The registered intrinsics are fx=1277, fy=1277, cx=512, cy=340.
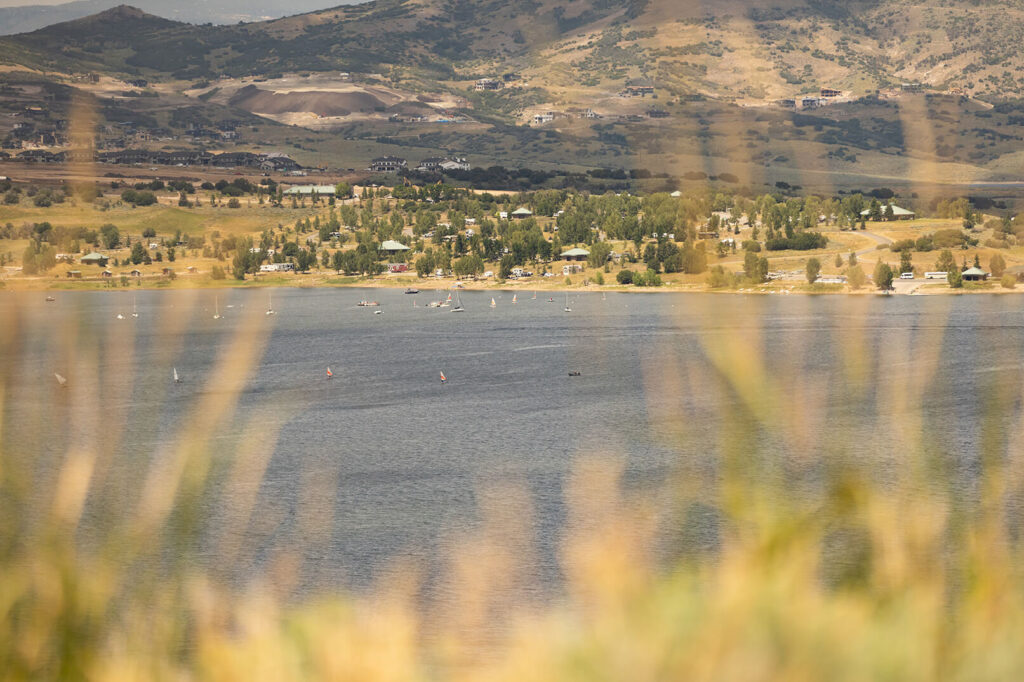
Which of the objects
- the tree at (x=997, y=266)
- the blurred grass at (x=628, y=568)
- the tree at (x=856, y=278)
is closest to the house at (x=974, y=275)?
the tree at (x=997, y=266)

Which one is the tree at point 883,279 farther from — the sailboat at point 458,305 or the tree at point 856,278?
the sailboat at point 458,305

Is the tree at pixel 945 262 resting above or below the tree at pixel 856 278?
above

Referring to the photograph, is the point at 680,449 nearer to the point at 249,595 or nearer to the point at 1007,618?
the point at 249,595

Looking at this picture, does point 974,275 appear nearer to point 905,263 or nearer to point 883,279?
point 905,263

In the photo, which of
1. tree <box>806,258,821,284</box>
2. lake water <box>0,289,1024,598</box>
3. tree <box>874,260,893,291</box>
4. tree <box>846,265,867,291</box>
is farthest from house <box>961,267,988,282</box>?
tree <box>806,258,821,284</box>

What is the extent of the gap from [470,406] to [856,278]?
101304 mm

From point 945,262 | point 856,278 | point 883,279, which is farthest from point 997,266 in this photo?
point 856,278

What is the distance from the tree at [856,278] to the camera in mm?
182875

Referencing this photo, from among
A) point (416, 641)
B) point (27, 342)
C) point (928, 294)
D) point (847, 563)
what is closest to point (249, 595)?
point (416, 641)

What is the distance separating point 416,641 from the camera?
146 ft

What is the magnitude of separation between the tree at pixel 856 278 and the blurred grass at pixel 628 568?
Answer: 59.8 metres

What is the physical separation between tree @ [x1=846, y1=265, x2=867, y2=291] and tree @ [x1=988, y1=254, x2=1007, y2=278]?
65.0 feet

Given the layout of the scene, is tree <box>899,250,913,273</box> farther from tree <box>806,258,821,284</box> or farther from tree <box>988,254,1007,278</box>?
tree <box>806,258,821,284</box>

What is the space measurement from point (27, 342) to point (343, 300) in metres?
60.0
